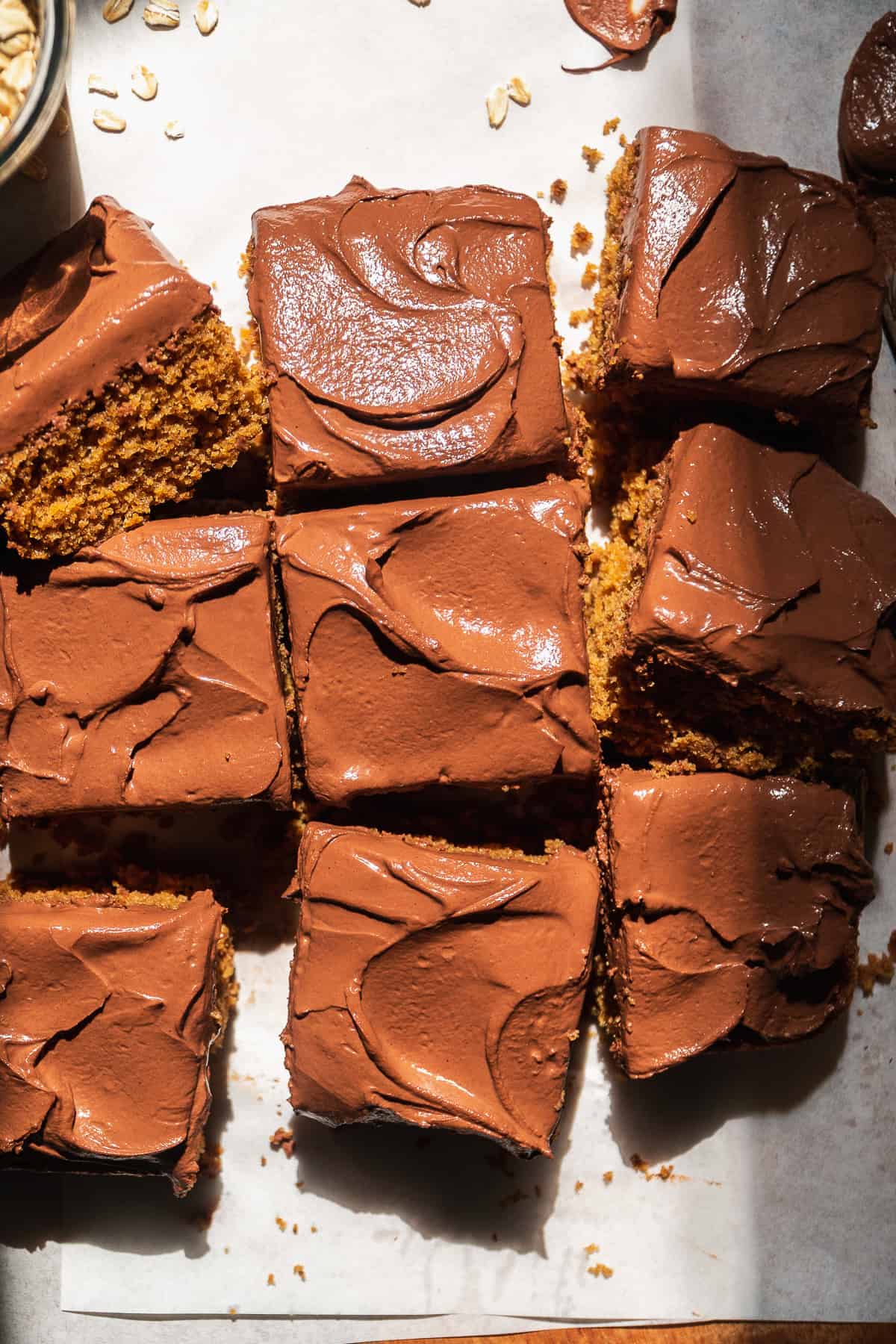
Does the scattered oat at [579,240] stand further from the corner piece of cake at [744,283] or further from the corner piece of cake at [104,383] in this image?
the corner piece of cake at [104,383]

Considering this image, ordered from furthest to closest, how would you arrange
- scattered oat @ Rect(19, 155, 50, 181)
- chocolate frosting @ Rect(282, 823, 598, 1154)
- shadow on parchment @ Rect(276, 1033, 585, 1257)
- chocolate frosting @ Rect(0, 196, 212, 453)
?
shadow on parchment @ Rect(276, 1033, 585, 1257), scattered oat @ Rect(19, 155, 50, 181), chocolate frosting @ Rect(282, 823, 598, 1154), chocolate frosting @ Rect(0, 196, 212, 453)

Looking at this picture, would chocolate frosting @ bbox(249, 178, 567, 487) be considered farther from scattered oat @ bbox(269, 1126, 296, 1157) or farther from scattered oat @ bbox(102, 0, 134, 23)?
scattered oat @ bbox(269, 1126, 296, 1157)

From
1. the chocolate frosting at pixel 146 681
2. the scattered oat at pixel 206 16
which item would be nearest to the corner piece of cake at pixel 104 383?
the chocolate frosting at pixel 146 681

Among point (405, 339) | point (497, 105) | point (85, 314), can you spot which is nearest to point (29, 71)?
point (85, 314)

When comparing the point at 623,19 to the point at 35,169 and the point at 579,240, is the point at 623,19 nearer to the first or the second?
the point at 579,240

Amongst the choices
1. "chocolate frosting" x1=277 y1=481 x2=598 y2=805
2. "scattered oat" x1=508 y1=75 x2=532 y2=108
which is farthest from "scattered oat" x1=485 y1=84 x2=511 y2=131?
"chocolate frosting" x1=277 y1=481 x2=598 y2=805

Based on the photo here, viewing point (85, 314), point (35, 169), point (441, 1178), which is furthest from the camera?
point (441, 1178)
